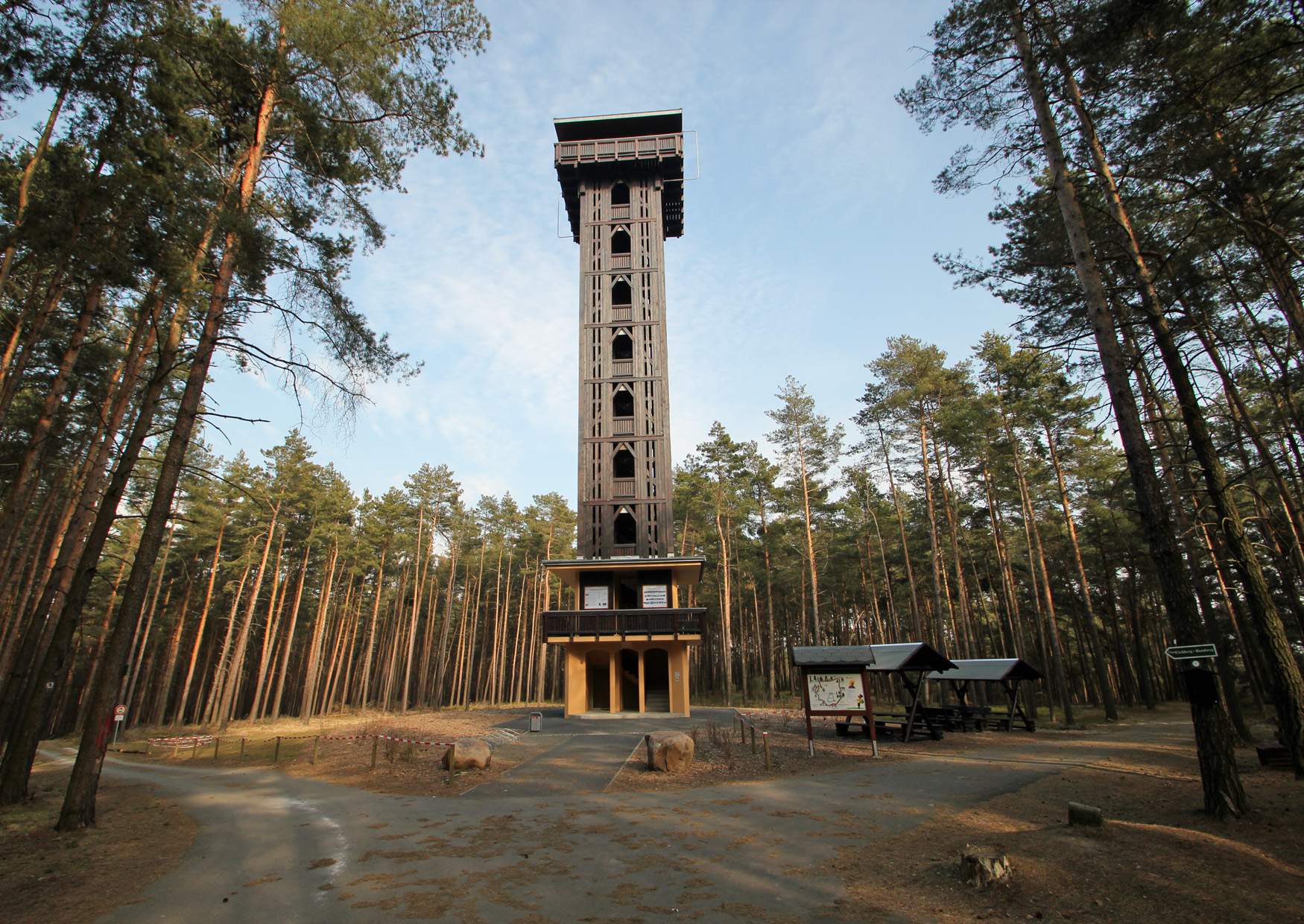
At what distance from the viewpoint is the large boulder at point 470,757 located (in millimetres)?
12562

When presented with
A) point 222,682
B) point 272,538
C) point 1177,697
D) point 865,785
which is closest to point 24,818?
point 865,785

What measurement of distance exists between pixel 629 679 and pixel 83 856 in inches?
911

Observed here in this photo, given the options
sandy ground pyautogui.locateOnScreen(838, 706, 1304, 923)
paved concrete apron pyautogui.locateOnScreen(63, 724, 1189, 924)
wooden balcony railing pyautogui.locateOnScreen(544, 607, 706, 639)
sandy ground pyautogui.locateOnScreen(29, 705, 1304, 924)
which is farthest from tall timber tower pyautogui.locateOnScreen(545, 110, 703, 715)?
sandy ground pyautogui.locateOnScreen(838, 706, 1304, 923)

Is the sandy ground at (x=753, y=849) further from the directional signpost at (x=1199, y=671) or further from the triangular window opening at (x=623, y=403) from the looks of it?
the triangular window opening at (x=623, y=403)

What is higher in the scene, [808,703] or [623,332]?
[623,332]

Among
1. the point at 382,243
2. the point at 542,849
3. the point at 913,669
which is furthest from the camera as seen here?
the point at 913,669

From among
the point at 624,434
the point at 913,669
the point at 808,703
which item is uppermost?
the point at 624,434

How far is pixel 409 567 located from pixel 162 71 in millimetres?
33216

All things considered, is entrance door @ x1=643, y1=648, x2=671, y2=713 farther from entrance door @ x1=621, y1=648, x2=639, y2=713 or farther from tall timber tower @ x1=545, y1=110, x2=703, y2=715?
entrance door @ x1=621, y1=648, x2=639, y2=713

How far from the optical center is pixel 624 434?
91.7 ft

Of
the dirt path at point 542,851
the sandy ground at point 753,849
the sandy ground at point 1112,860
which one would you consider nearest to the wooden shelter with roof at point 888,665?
the sandy ground at point 753,849

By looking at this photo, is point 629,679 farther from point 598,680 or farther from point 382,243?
point 382,243

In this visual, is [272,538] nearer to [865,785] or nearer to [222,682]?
[222,682]

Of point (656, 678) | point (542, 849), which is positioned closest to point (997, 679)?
point (656, 678)
